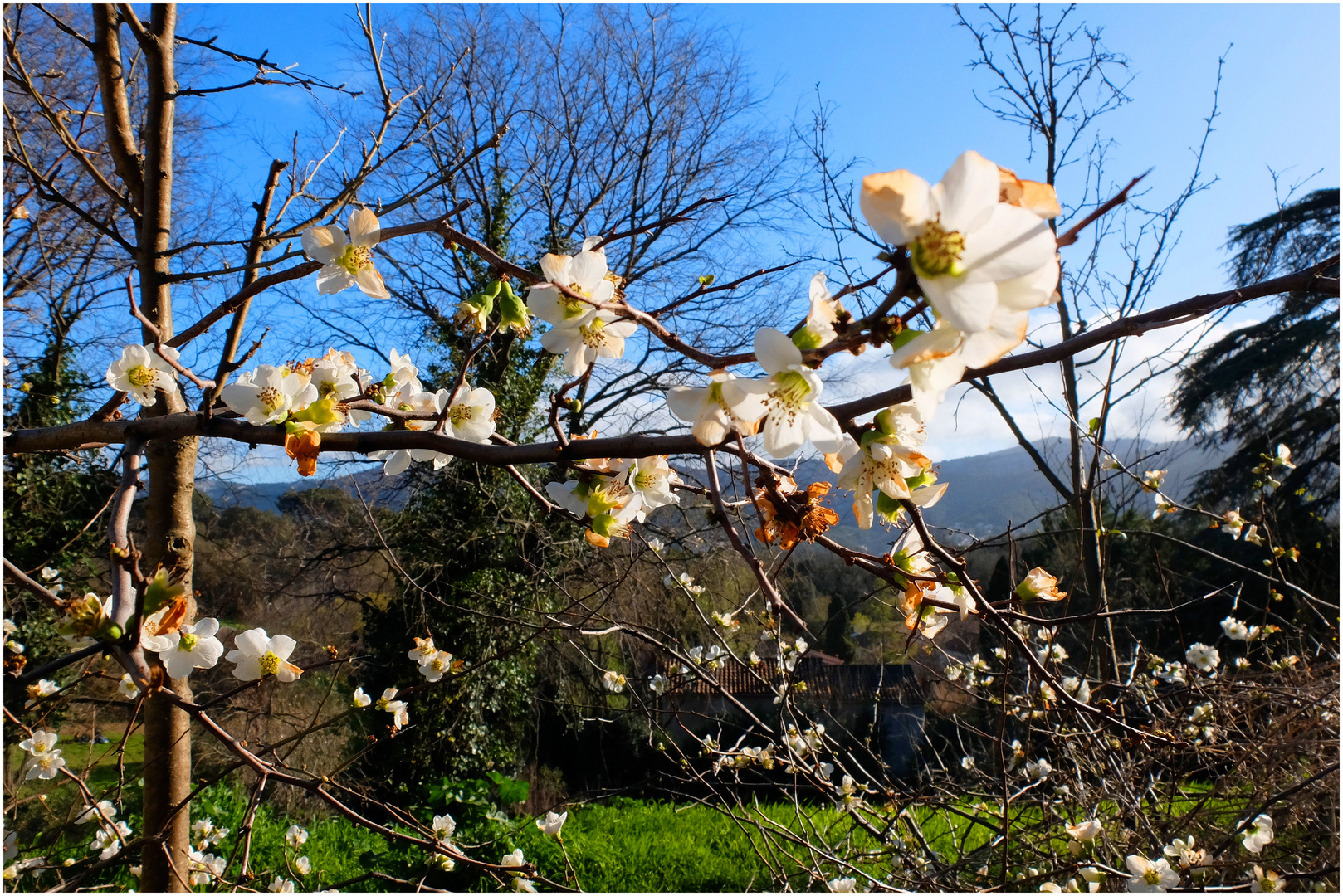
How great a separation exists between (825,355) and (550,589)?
21.5 ft

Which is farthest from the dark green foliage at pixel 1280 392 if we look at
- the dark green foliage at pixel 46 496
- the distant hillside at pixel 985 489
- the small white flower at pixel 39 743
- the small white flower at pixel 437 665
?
the dark green foliage at pixel 46 496

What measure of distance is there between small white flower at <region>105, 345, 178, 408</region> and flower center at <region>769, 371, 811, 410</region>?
943 mm

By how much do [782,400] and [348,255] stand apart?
2.41 ft

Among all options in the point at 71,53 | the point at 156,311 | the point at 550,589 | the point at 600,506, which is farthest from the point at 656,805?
the point at 71,53

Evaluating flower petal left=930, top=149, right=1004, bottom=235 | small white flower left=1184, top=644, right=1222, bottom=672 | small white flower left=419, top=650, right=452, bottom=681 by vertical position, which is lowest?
small white flower left=1184, top=644, right=1222, bottom=672

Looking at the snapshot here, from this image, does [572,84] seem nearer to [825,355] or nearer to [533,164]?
[533,164]

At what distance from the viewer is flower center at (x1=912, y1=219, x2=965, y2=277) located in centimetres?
47

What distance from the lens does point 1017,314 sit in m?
0.49

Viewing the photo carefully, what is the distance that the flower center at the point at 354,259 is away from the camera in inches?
41.0

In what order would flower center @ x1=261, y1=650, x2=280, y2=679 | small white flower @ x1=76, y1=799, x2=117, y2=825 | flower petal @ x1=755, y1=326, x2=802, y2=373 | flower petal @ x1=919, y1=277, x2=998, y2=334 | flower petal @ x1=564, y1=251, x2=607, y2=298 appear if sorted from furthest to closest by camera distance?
small white flower @ x1=76, y1=799, x2=117, y2=825 < flower center @ x1=261, y1=650, x2=280, y2=679 < flower petal @ x1=564, y1=251, x2=607, y2=298 < flower petal @ x1=755, y1=326, x2=802, y2=373 < flower petal @ x1=919, y1=277, x2=998, y2=334

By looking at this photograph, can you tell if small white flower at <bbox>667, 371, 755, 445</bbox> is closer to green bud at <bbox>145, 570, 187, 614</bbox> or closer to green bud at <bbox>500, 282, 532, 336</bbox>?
green bud at <bbox>500, 282, 532, 336</bbox>

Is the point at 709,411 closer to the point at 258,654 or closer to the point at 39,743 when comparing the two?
the point at 258,654

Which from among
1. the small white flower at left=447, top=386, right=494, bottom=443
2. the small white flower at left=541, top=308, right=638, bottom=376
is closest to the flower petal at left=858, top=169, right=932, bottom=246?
the small white flower at left=541, top=308, right=638, bottom=376

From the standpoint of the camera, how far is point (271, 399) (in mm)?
867
